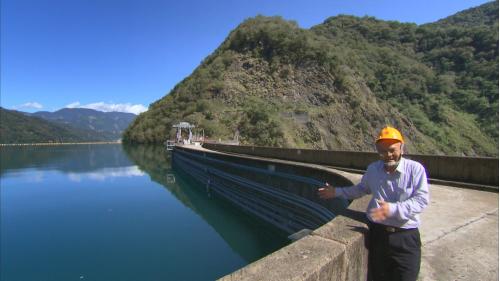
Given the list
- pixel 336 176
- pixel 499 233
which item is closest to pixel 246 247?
pixel 336 176

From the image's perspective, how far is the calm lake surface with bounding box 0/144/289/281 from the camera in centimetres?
1211

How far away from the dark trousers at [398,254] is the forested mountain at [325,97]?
55.3 meters

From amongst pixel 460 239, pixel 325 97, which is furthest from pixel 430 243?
pixel 325 97

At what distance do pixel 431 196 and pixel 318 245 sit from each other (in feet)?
20.9

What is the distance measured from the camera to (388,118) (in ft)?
263

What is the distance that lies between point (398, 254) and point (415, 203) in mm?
476

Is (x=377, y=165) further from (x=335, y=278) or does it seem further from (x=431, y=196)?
(x=431, y=196)

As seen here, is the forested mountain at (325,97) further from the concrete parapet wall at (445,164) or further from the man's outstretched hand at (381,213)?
the man's outstretched hand at (381,213)

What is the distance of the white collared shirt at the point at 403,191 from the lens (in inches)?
120

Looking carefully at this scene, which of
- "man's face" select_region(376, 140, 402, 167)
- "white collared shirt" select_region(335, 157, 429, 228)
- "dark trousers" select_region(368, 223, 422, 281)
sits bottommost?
"dark trousers" select_region(368, 223, 422, 281)

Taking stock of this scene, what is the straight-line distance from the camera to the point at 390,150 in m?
3.21

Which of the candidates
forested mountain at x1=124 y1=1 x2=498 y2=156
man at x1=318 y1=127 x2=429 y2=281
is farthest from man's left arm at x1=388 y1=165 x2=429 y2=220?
forested mountain at x1=124 y1=1 x2=498 y2=156

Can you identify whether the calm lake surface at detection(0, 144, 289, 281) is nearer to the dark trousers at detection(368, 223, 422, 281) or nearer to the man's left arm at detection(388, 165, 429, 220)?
the dark trousers at detection(368, 223, 422, 281)

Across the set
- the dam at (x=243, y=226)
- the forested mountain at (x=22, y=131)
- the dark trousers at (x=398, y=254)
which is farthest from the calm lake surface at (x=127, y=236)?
the forested mountain at (x=22, y=131)
